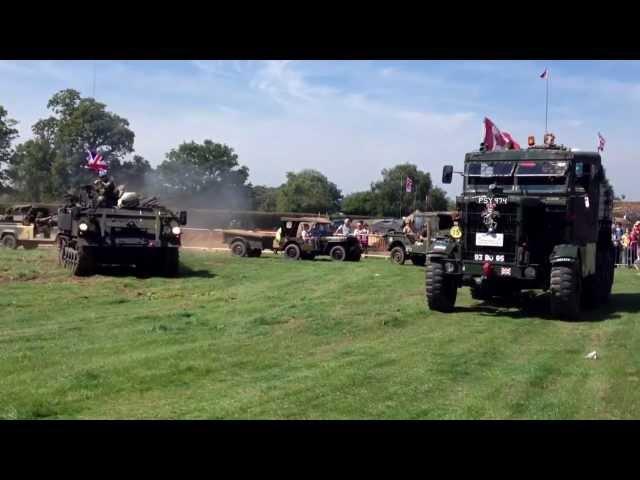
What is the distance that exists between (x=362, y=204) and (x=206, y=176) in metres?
14.8

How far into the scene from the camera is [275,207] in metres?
81.1

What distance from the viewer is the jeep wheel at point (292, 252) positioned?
2741 cm

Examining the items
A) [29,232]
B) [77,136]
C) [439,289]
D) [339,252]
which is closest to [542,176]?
[439,289]

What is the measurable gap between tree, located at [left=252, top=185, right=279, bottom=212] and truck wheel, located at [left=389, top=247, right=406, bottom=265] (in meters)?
51.7

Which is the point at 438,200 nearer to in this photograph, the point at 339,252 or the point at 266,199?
the point at 266,199

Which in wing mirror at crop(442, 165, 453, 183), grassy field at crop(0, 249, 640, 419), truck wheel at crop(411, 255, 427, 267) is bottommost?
grassy field at crop(0, 249, 640, 419)

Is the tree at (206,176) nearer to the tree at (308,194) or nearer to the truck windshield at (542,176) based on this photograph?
the tree at (308,194)

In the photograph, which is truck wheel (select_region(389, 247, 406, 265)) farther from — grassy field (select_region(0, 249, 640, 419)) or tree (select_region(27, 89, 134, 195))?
tree (select_region(27, 89, 134, 195))

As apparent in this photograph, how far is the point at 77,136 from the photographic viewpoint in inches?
2258

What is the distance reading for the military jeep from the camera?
88.6 feet

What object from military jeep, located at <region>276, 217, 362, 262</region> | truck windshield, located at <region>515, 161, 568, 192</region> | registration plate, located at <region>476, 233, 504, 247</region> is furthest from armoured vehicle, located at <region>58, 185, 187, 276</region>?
truck windshield, located at <region>515, 161, 568, 192</region>
